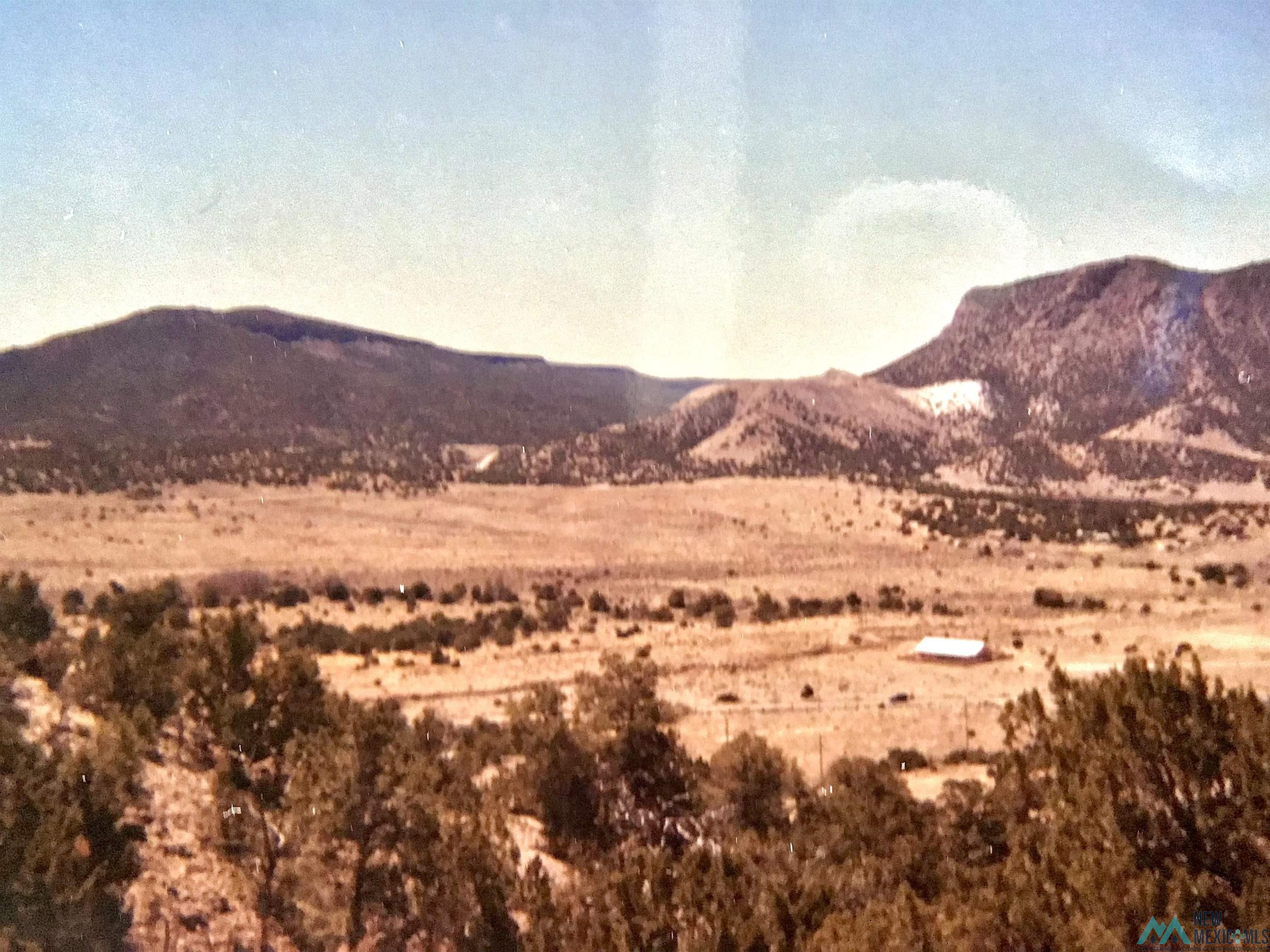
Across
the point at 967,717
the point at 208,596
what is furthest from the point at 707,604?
the point at 208,596

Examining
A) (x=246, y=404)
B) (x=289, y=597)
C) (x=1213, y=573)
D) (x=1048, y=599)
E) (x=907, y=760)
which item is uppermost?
(x=246, y=404)

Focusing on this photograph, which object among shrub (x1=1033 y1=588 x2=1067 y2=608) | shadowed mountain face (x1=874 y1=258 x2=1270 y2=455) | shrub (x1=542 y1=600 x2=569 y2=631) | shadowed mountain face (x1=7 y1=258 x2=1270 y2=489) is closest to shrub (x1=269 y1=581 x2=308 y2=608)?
shrub (x1=542 y1=600 x2=569 y2=631)

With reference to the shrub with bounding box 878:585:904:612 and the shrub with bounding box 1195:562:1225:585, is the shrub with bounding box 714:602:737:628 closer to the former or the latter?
the shrub with bounding box 878:585:904:612

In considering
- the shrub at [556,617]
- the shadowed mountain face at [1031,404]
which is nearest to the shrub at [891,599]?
the shrub at [556,617]

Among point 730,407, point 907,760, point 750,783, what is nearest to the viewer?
point 750,783

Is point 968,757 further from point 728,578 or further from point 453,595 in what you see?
point 453,595

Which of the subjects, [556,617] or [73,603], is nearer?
[73,603]

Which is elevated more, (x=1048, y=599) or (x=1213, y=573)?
(x=1213, y=573)
